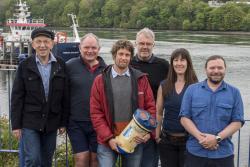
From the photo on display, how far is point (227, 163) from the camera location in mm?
4219

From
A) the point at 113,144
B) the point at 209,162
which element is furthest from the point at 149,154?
the point at 209,162

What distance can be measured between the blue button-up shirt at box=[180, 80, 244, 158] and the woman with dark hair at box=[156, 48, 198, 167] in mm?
310

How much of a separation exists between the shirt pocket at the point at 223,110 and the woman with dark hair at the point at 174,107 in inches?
19.8

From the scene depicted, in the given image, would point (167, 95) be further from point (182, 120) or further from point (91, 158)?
point (91, 158)

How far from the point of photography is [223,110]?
4.12 metres

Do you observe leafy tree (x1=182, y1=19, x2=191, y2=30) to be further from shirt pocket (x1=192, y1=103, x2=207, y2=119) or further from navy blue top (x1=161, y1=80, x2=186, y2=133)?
shirt pocket (x1=192, y1=103, x2=207, y2=119)

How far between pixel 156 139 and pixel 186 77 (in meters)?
0.71

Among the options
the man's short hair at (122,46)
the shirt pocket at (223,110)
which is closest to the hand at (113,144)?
the man's short hair at (122,46)

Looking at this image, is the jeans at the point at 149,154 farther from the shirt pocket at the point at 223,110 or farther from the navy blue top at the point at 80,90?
the shirt pocket at the point at 223,110

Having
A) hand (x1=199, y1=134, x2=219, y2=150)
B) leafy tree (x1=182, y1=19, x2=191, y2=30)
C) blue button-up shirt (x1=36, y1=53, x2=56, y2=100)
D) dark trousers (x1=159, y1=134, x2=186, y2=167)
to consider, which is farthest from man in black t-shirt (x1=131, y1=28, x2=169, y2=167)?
leafy tree (x1=182, y1=19, x2=191, y2=30)

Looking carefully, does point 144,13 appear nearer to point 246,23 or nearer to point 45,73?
point 246,23

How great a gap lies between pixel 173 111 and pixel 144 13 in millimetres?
89190

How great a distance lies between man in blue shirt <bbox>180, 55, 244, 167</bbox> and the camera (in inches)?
163

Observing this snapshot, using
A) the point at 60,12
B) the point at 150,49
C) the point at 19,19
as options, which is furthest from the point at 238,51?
the point at 60,12
